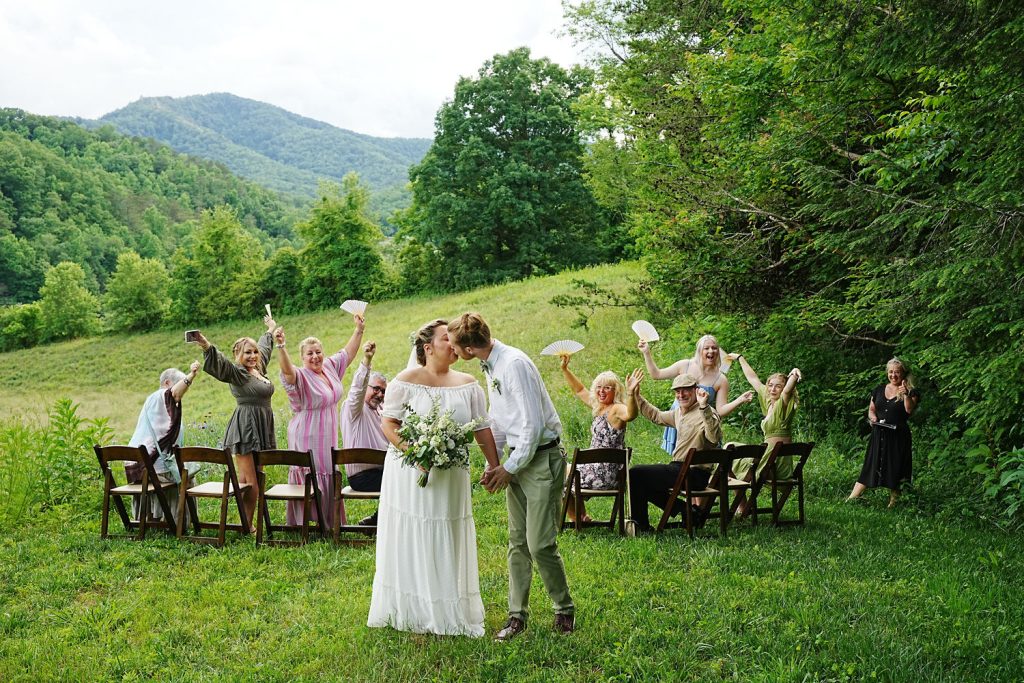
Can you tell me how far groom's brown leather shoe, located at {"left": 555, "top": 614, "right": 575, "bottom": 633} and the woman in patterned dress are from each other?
2711 mm

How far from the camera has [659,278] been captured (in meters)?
13.0

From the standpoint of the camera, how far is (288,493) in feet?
27.5

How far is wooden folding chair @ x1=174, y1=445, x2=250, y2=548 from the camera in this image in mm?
8016

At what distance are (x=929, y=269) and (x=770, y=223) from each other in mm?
4682

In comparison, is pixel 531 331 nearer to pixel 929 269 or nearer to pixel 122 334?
pixel 929 269

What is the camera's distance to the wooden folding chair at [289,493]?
8008 mm

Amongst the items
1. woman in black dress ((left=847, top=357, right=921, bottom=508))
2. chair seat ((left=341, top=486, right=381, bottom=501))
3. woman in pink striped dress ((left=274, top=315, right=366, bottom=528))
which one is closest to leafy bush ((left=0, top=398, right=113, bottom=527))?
woman in pink striped dress ((left=274, top=315, right=366, bottom=528))

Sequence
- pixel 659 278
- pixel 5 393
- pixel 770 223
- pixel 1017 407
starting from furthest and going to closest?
1. pixel 5 393
2. pixel 659 278
3. pixel 770 223
4. pixel 1017 407

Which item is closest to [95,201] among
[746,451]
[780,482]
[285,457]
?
[285,457]

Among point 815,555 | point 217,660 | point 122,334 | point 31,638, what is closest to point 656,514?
point 815,555

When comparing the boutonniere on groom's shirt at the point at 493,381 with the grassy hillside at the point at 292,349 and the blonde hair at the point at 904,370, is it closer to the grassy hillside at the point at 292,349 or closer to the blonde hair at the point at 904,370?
the blonde hair at the point at 904,370

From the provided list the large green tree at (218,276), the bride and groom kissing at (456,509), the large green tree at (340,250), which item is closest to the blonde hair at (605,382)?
the bride and groom kissing at (456,509)

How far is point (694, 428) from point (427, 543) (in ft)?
12.3

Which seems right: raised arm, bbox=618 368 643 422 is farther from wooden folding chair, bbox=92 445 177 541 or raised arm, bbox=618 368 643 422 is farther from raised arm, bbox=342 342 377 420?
wooden folding chair, bbox=92 445 177 541
